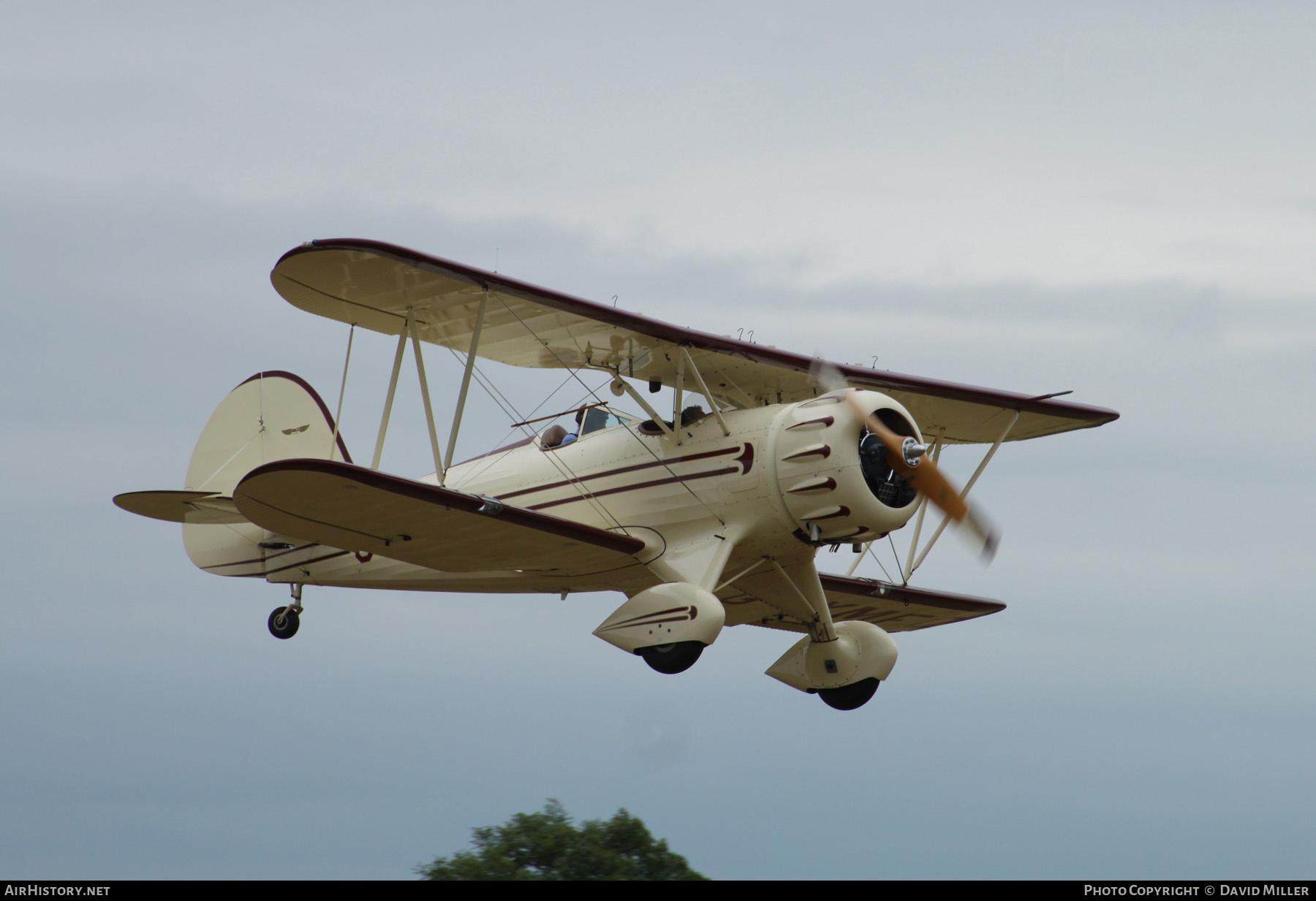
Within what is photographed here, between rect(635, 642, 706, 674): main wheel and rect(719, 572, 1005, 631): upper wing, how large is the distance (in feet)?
7.92

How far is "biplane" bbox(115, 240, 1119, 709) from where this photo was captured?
14469 millimetres

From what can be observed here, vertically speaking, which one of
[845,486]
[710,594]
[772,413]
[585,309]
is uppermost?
[585,309]

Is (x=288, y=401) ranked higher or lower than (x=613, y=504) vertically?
higher

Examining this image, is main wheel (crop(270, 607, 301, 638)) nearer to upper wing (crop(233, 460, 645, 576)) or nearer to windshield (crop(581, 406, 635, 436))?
upper wing (crop(233, 460, 645, 576))

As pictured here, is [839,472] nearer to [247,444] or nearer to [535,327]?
[535,327]

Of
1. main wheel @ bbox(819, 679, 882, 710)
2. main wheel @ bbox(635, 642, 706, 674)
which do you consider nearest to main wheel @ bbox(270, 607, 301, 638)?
main wheel @ bbox(635, 642, 706, 674)

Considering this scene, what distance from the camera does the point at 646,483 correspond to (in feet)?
52.1
